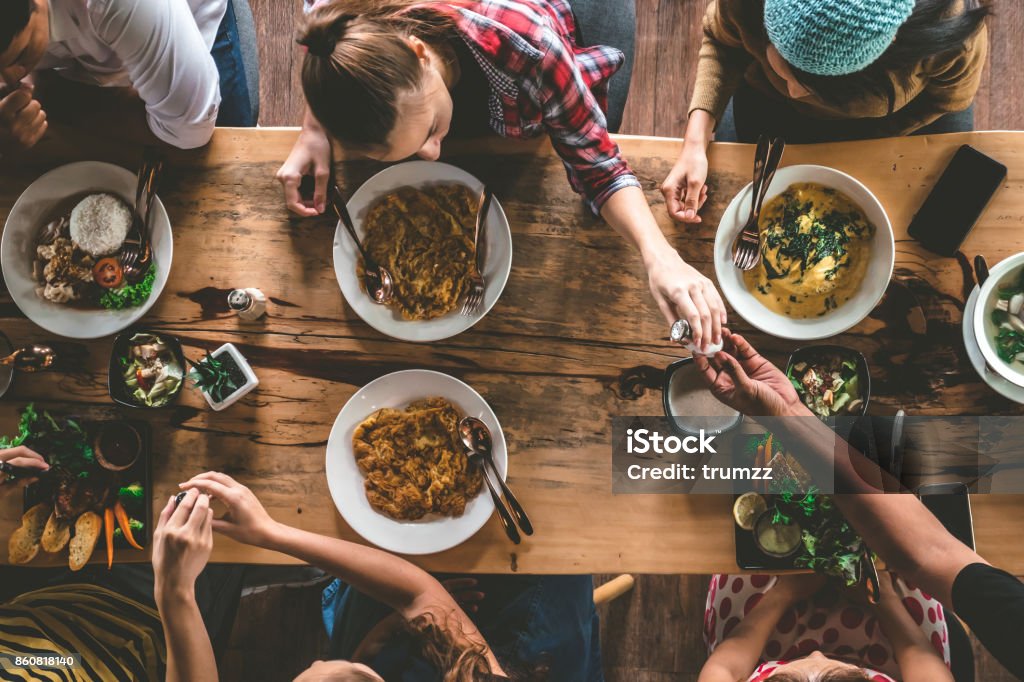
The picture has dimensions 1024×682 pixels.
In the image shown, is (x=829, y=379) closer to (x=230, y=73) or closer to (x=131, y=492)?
(x=131, y=492)

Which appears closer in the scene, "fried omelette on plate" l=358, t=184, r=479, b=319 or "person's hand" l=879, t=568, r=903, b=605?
"fried omelette on plate" l=358, t=184, r=479, b=319

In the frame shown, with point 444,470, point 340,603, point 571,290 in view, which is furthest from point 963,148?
point 340,603

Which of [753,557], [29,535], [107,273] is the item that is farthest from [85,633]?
[753,557]

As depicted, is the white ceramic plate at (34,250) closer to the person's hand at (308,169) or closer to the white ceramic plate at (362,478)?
the person's hand at (308,169)

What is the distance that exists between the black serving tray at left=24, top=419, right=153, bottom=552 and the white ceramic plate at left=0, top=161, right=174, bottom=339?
0.24m

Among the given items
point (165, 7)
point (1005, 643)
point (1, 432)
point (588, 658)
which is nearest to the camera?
point (1005, 643)

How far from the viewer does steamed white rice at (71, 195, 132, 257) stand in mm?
1552

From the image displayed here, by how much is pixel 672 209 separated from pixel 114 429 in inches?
57.4

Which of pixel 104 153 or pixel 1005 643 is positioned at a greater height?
pixel 104 153

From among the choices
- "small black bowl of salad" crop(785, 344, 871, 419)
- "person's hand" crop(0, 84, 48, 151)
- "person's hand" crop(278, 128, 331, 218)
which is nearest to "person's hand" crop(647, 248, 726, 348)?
"small black bowl of salad" crop(785, 344, 871, 419)

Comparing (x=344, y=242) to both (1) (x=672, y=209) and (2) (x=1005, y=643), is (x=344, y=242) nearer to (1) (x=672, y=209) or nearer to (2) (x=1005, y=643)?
(1) (x=672, y=209)

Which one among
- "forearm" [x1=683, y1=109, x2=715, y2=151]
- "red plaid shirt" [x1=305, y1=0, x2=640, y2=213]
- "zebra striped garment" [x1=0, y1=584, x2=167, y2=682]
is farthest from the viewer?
"zebra striped garment" [x1=0, y1=584, x2=167, y2=682]

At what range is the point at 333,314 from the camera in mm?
1625

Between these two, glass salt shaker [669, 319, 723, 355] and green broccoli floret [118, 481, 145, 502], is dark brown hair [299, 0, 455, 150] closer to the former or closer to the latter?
glass salt shaker [669, 319, 723, 355]
